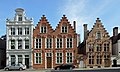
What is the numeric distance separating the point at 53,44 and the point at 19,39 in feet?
24.7

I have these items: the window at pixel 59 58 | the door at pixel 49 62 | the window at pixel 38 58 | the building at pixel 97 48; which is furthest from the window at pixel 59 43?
the building at pixel 97 48

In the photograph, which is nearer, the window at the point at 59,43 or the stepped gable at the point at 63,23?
the window at the point at 59,43

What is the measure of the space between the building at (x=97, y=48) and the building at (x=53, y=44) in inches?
123

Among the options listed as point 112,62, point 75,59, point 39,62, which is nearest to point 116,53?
point 112,62

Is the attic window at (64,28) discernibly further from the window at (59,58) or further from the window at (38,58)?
the window at (38,58)

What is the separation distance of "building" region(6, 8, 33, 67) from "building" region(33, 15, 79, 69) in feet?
4.33

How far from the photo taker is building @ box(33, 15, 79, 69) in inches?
2419

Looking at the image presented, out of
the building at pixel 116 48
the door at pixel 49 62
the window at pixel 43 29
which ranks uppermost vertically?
the window at pixel 43 29

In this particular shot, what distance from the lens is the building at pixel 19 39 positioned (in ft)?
201

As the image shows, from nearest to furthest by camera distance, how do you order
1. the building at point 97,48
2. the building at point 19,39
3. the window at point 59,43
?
1. the building at point 19,39
2. the window at point 59,43
3. the building at point 97,48

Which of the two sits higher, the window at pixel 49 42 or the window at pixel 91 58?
the window at pixel 49 42

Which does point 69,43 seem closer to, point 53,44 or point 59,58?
point 53,44

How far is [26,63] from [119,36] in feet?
75.6

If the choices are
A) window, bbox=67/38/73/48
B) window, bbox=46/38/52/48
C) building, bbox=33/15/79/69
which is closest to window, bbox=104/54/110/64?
building, bbox=33/15/79/69
